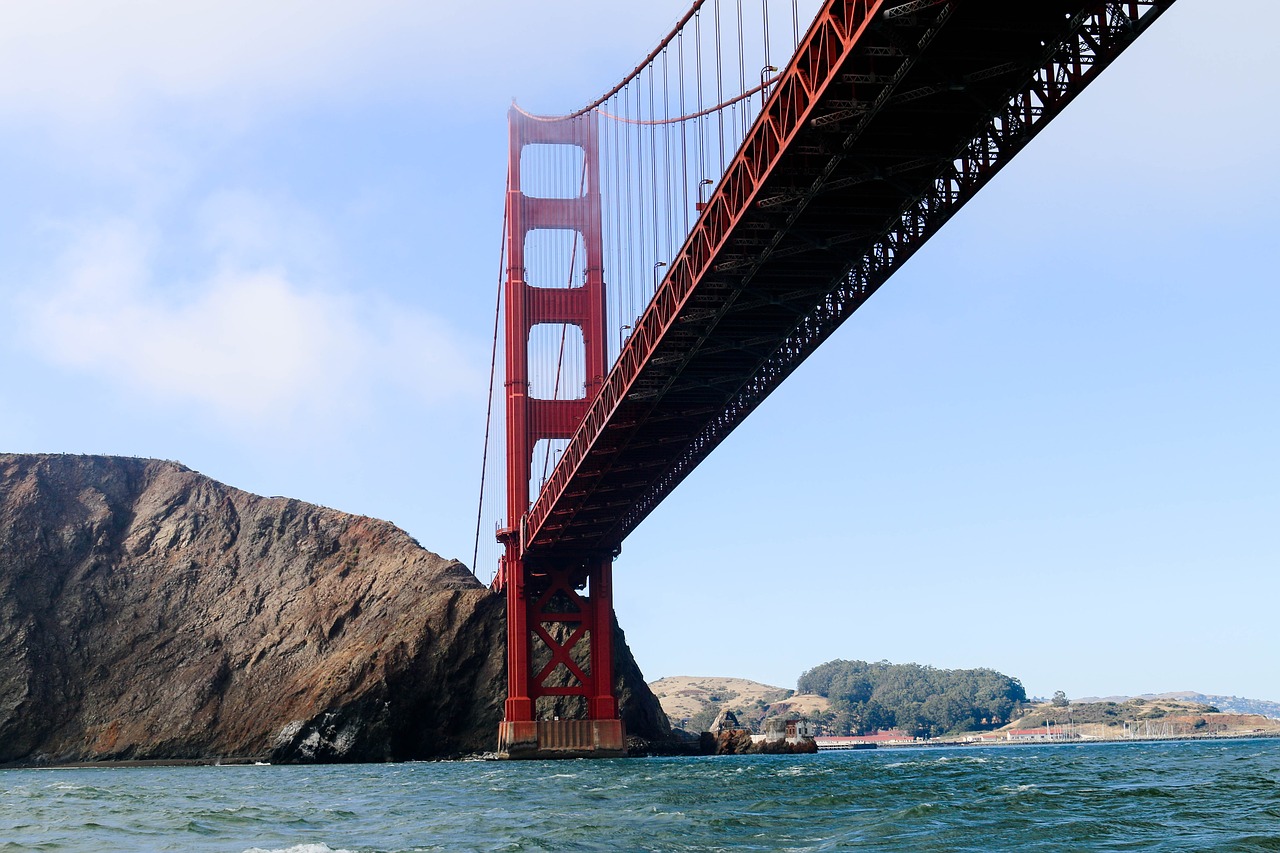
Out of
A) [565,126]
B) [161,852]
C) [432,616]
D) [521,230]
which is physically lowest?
[161,852]

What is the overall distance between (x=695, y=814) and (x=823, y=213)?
11278 millimetres

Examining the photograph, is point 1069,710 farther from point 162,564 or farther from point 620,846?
point 620,846

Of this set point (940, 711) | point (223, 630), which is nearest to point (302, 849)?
point (223, 630)

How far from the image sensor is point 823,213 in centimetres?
2628

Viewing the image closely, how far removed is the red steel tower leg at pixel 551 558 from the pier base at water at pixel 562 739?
4 cm

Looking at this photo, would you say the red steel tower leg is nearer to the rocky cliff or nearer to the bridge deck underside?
the rocky cliff

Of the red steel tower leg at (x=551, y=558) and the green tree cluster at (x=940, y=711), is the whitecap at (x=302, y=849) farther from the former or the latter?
the green tree cluster at (x=940, y=711)

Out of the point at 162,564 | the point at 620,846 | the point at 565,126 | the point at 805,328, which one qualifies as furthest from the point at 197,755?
the point at 620,846

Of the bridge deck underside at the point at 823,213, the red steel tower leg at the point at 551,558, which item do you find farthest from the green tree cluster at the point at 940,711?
the bridge deck underside at the point at 823,213

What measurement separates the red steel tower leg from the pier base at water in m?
0.04

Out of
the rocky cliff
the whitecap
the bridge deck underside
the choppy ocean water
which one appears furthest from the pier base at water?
the whitecap

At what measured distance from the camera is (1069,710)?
179m

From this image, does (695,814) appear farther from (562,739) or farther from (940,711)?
(940,711)

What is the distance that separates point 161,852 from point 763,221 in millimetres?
15194
